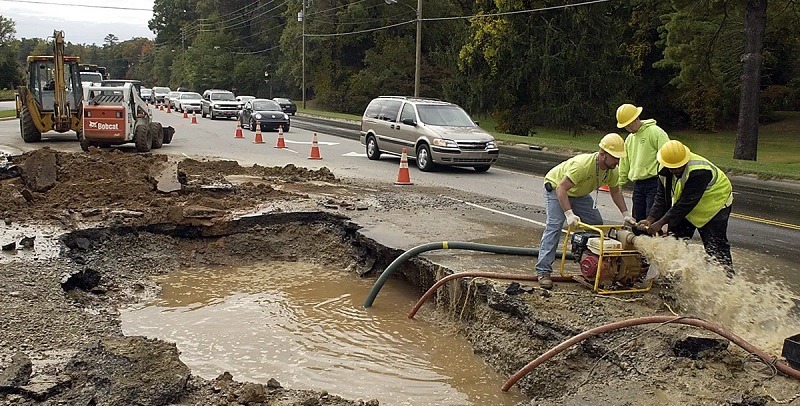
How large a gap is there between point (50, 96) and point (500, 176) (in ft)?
47.7

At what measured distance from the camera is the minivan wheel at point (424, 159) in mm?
16469

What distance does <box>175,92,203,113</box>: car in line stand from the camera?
45.4 meters

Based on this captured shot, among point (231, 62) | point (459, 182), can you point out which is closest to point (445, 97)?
point (459, 182)

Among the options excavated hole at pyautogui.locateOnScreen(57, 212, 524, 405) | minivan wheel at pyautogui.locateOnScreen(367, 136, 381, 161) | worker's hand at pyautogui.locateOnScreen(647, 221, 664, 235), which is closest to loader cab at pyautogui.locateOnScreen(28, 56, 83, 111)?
minivan wheel at pyautogui.locateOnScreen(367, 136, 381, 161)

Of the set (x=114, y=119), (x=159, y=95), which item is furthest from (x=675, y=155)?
(x=159, y=95)

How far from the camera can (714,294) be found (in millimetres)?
5691

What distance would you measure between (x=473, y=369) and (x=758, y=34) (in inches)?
779

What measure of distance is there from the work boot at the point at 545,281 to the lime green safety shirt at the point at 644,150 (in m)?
1.77

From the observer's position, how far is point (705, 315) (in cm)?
557

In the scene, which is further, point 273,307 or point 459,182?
point 459,182

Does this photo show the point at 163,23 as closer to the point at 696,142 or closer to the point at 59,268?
the point at 696,142

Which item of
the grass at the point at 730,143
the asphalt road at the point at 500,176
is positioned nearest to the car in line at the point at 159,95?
the grass at the point at 730,143

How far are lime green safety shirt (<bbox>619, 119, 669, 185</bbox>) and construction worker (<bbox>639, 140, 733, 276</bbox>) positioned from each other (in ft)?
3.70

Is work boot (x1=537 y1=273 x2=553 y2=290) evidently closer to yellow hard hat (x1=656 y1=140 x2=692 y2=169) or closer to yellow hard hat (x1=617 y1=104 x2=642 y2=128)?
yellow hard hat (x1=656 y1=140 x2=692 y2=169)
